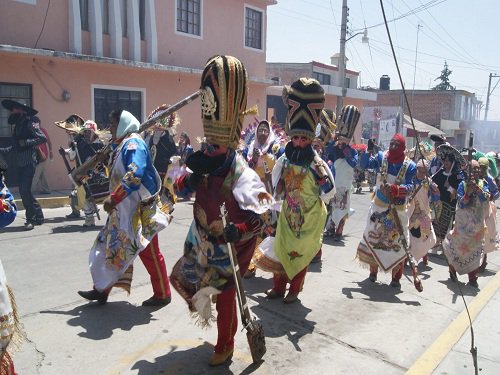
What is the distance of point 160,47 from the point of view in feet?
49.7

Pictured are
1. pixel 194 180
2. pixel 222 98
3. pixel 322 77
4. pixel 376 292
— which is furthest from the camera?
pixel 322 77

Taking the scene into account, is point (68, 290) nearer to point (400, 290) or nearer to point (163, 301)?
point (163, 301)

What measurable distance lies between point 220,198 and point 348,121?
4.81 m

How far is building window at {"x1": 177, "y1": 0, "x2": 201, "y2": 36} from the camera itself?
15.7 m

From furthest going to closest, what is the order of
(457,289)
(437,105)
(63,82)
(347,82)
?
(437,105) < (347,82) < (63,82) < (457,289)

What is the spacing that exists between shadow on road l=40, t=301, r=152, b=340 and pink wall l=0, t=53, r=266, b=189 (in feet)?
27.7

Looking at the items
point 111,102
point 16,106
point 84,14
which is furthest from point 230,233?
point 84,14

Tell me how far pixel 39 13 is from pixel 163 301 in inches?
376

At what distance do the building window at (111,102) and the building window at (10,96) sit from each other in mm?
1900

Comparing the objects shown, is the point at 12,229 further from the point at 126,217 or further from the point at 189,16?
the point at 189,16

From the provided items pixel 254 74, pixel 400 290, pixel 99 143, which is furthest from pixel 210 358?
pixel 254 74

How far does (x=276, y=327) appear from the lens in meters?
4.70

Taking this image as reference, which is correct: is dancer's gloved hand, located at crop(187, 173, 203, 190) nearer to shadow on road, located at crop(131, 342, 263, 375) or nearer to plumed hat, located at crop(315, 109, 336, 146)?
shadow on road, located at crop(131, 342, 263, 375)

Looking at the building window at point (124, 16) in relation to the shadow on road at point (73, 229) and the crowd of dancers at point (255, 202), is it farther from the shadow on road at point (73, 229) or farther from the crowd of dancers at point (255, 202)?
the shadow on road at point (73, 229)
